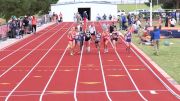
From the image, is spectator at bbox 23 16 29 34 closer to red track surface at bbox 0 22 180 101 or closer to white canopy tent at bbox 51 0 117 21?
red track surface at bbox 0 22 180 101

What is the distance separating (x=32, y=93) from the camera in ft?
56.4

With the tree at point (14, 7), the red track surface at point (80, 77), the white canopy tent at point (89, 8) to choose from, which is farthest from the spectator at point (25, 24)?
the white canopy tent at point (89, 8)

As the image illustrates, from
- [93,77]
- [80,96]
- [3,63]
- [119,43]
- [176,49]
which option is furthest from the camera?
[119,43]

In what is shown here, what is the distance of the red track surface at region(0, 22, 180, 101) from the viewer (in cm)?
1662

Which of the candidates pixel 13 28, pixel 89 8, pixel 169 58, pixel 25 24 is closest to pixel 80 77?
pixel 169 58

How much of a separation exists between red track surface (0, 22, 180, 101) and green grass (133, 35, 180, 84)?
0.55m

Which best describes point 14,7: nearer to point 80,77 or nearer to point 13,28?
point 13,28

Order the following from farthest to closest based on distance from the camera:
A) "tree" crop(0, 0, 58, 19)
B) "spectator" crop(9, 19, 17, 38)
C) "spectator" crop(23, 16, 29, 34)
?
"tree" crop(0, 0, 58, 19), "spectator" crop(23, 16, 29, 34), "spectator" crop(9, 19, 17, 38)

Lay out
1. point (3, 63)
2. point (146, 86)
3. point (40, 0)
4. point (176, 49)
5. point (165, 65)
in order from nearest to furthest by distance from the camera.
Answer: point (146, 86) < point (165, 65) < point (3, 63) < point (176, 49) < point (40, 0)

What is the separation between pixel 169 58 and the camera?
2702 centimetres

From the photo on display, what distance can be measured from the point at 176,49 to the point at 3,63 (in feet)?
36.9

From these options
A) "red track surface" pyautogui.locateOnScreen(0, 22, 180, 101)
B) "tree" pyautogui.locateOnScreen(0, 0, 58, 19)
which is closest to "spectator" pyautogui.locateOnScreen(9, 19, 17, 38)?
"red track surface" pyautogui.locateOnScreen(0, 22, 180, 101)

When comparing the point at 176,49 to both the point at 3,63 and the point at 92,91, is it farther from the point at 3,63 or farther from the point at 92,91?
the point at 92,91

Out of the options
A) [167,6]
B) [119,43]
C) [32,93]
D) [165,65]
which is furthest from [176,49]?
[167,6]
